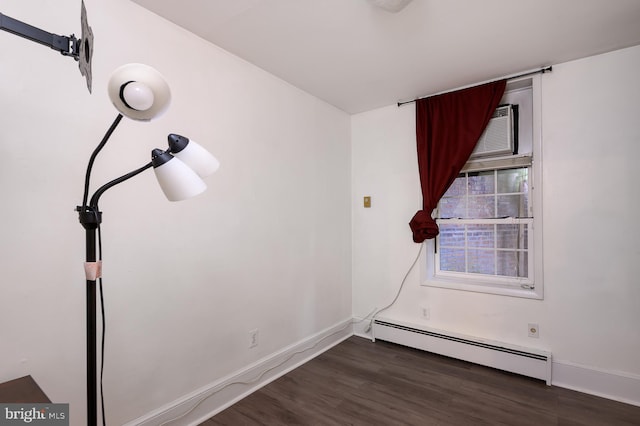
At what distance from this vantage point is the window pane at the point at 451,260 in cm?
318

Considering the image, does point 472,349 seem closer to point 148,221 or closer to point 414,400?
point 414,400

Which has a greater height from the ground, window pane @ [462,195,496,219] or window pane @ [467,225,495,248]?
window pane @ [462,195,496,219]

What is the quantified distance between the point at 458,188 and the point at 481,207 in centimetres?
29

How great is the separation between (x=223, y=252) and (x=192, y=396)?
0.95 meters

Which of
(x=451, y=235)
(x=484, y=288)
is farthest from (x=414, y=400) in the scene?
(x=451, y=235)

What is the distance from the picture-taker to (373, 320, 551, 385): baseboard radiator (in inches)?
101

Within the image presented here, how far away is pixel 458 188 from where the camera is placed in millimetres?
3199

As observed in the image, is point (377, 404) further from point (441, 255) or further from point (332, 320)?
point (441, 255)

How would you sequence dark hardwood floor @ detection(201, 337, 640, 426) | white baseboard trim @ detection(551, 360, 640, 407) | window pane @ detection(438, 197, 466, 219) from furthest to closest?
window pane @ detection(438, 197, 466, 219), white baseboard trim @ detection(551, 360, 640, 407), dark hardwood floor @ detection(201, 337, 640, 426)

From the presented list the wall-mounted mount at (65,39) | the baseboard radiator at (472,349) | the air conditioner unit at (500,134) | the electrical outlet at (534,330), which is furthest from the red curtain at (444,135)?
the wall-mounted mount at (65,39)

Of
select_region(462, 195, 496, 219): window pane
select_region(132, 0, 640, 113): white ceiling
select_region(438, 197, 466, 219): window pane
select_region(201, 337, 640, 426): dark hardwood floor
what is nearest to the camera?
select_region(132, 0, 640, 113): white ceiling

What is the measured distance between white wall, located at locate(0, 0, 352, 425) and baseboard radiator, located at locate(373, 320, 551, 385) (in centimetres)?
93

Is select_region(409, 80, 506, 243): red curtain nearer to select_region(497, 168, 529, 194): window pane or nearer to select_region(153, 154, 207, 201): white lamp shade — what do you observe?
select_region(497, 168, 529, 194): window pane

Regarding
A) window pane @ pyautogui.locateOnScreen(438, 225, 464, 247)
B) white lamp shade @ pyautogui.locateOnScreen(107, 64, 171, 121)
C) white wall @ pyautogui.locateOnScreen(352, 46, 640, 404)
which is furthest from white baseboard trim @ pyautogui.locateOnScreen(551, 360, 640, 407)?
white lamp shade @ pyautogui.locateOnScreen(107, 64, 171, 121)
